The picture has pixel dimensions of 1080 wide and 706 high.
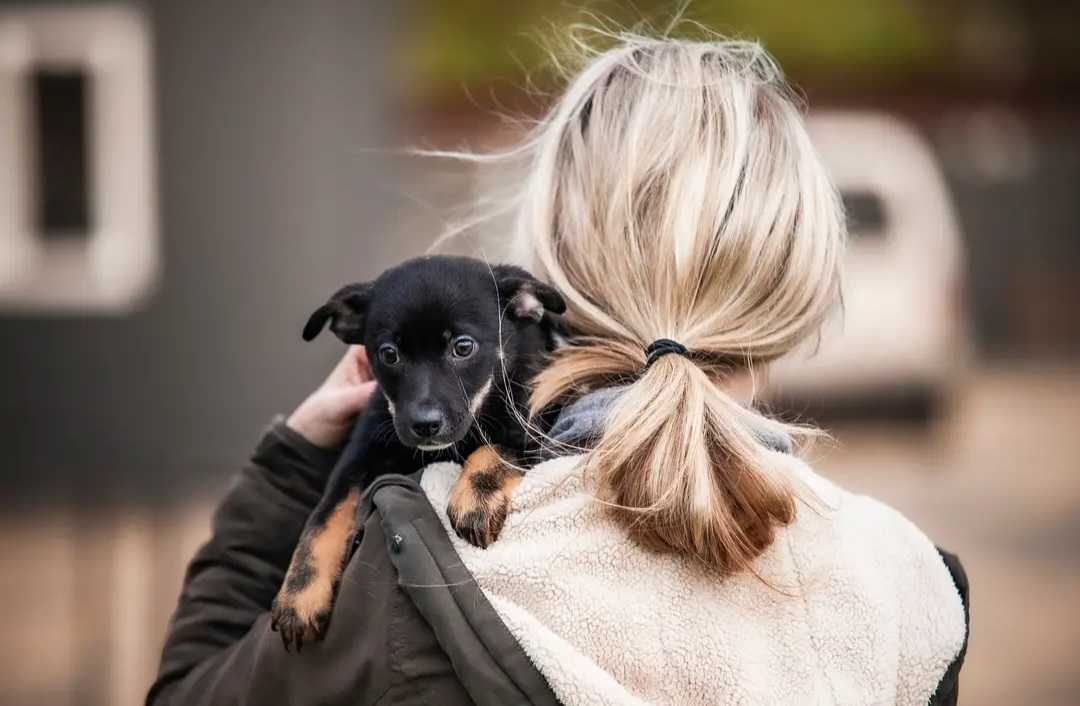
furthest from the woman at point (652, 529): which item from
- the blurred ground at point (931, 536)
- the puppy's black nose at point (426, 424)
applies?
the blurred ground at point (931, 536)

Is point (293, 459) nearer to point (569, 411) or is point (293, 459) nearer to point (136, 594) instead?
point (569, 411)

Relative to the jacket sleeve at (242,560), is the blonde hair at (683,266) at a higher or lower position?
higher

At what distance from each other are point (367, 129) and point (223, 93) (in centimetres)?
105

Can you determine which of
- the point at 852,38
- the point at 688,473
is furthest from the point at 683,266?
the point at 852,38

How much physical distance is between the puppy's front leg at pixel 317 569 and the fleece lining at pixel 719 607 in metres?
0.25

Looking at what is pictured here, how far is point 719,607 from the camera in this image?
71.3 inches

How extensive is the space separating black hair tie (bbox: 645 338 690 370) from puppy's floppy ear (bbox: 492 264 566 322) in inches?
12.7

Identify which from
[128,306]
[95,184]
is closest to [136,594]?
[128,306]

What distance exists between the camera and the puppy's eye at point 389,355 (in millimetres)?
2594

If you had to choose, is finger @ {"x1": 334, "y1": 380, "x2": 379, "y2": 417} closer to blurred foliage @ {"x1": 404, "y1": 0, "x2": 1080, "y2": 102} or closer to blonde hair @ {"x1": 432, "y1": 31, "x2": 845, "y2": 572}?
blonde hair @ {"x1": 432, "y1": 31, "x2": 845, "y2": 572}

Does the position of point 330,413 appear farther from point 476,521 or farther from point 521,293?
point 476,521

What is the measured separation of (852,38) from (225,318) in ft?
42.2

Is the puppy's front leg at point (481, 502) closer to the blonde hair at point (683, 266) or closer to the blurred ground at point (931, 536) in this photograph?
the blonde hair at point (683, 266)

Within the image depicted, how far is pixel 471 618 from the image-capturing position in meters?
1.73
